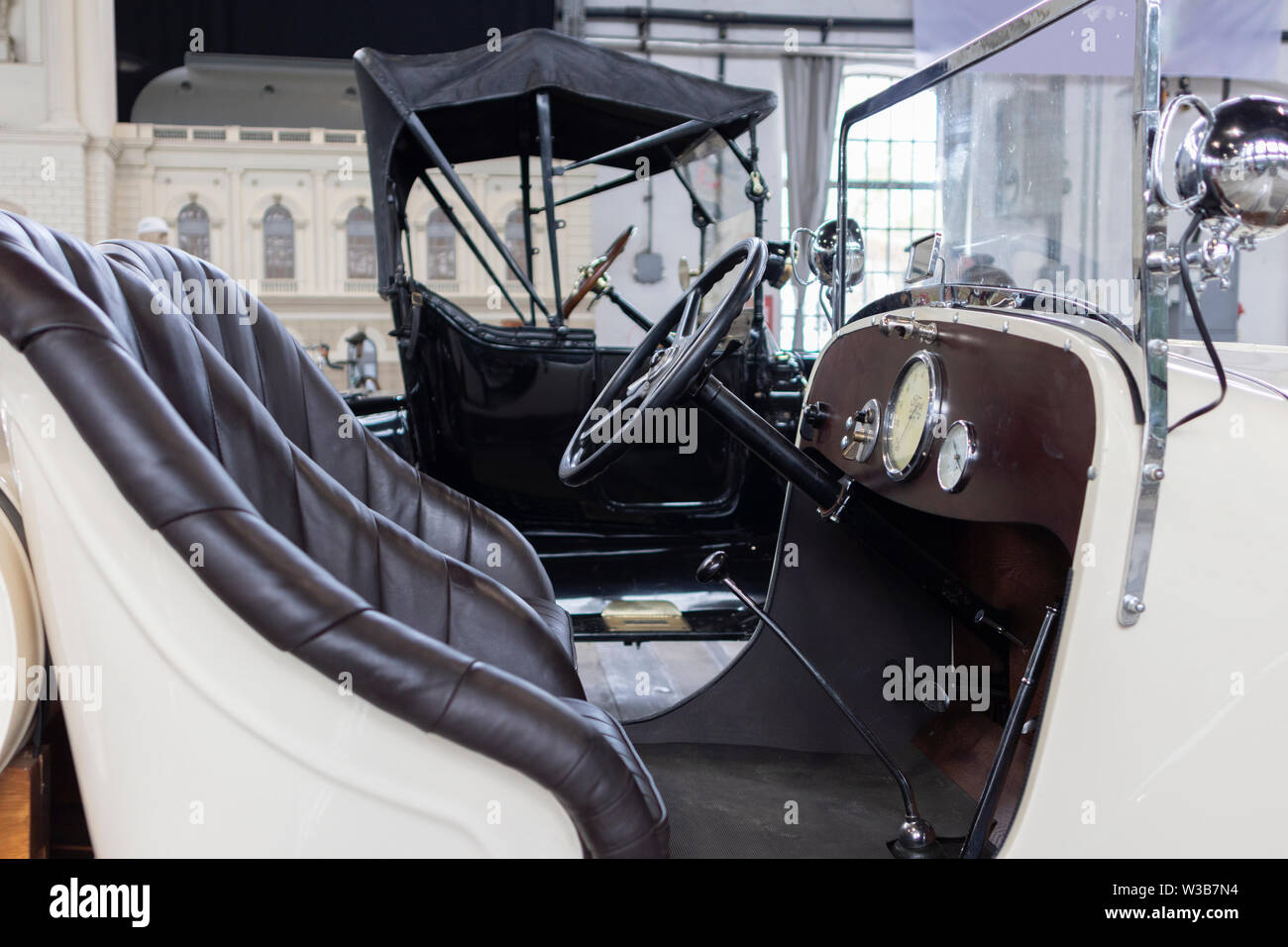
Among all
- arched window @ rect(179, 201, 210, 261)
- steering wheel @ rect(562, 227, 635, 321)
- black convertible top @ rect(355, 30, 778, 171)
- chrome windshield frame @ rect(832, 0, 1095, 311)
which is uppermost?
arched window @ rect(179, 201, 210, 261)

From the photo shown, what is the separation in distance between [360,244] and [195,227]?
1.62 meters

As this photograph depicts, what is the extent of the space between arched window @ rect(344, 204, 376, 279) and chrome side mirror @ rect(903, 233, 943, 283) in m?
9.88

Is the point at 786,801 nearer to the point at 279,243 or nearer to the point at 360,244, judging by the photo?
the point at 360,244

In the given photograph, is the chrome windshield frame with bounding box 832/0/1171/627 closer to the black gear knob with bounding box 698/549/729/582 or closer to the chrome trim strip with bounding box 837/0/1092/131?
the chrome trim strip with bounding box 837/0/1092/131

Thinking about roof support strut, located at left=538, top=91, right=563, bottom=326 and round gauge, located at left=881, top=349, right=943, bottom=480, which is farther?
roof support strut, located at left=538, top=91, right=563, bottom=326

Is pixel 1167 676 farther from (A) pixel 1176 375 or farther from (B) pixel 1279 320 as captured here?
(B) pixel 1279 320

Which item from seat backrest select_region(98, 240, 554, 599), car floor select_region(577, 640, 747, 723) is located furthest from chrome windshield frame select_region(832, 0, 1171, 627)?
car floor select_region(577, 640, 747, 723)

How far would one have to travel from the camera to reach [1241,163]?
3.11 feet

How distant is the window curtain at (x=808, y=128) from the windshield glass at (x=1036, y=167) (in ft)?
23.5

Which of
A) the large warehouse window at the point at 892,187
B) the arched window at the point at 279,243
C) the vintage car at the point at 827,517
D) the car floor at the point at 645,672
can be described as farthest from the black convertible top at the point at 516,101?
the arched window at the point at 279,243

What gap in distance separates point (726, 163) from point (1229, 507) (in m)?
3.34

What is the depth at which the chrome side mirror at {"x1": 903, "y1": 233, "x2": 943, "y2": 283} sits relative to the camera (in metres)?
1.69

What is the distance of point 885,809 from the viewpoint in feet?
5.65

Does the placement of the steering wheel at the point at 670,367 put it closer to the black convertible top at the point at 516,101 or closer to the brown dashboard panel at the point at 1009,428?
the brown dashboard panel at the point at 1009,428
